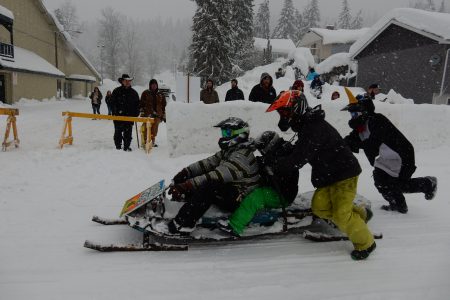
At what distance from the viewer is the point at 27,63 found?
89.4ft

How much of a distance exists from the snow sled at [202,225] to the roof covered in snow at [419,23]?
16544 mm

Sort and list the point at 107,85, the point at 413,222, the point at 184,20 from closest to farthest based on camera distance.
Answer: the point at 413,222 → the point at 107,85 → the point at 184,20

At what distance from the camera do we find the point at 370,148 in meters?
5.28

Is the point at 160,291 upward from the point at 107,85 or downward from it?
downward

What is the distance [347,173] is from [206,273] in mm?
1877

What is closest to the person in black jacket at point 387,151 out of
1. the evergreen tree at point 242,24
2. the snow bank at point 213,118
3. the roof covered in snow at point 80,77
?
the snow bank at point 213,118

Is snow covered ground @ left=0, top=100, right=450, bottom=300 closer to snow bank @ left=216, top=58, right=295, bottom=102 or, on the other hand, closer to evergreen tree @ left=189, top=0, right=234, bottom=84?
snow bank @ left=216, top=58, right=295, bottom=102

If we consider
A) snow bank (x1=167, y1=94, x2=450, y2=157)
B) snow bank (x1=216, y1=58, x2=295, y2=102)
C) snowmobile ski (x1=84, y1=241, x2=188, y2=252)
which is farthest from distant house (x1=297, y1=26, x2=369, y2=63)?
snowmobile ski (x1=84, y1=241, x2=188, y2=252)

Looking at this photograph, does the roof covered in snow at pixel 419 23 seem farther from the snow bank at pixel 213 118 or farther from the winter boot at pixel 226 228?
the winter boot at pixel 226 228

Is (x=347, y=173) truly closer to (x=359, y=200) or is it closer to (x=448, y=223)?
(x=359, y=200)

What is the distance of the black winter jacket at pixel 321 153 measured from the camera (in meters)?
3.92

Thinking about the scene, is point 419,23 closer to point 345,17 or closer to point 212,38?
point 212,38

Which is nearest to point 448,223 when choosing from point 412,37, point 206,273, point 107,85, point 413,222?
point 413,222

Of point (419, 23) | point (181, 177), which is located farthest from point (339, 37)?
point (181, 177)
